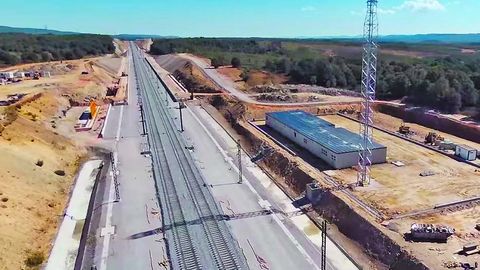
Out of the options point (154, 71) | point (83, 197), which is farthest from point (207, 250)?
point (154, 71)

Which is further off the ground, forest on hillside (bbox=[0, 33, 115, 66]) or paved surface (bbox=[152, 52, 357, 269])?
forest on hillside (bbox=[0, 33, 115, 66])

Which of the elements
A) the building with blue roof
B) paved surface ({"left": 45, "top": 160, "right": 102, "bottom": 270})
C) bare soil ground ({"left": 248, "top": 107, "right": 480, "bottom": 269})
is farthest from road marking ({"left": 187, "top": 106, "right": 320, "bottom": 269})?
paved surface ({"left": 45, "top": 160, "right": 102, "bottom": 270})

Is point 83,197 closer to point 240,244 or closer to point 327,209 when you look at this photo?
point 240,244

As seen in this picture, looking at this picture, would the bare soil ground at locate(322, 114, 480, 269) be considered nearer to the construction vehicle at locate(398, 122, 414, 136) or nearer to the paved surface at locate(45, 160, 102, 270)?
the construction vehicle at locate(398, 122, 414, 136)

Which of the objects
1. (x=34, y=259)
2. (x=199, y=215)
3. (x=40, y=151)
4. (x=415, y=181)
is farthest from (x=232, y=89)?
(x=34, y=259)

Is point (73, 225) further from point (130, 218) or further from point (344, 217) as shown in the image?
point (344, 217)

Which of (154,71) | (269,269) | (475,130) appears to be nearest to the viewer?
(269,269)
